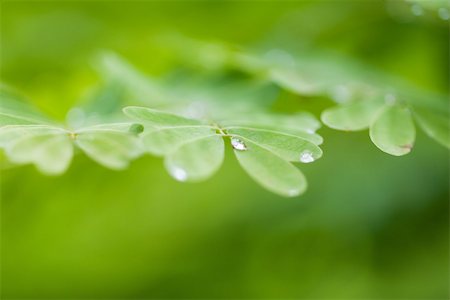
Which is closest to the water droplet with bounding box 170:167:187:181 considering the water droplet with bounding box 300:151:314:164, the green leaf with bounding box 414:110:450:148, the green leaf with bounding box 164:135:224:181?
the green leaf with bounding box 164:135:224:181

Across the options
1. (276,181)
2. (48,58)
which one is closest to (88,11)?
(48,58)

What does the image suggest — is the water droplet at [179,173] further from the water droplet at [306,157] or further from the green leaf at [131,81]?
the green leaf at [131,81]

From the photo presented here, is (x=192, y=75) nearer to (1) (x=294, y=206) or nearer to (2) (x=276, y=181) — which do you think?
(1) (x=294, y=206)

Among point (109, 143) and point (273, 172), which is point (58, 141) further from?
point (273, 172)

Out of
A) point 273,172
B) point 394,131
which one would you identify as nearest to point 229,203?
point 394,131

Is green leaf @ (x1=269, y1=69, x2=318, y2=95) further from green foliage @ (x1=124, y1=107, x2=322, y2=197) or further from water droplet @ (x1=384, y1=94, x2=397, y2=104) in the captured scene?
green foliage @ (x1=124, y1=107, x2=322, y2=197)

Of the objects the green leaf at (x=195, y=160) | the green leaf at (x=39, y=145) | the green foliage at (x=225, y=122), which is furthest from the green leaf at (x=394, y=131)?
the green leaf at (x=39, y=145)

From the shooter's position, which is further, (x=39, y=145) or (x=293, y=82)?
(x=293, y=82)
